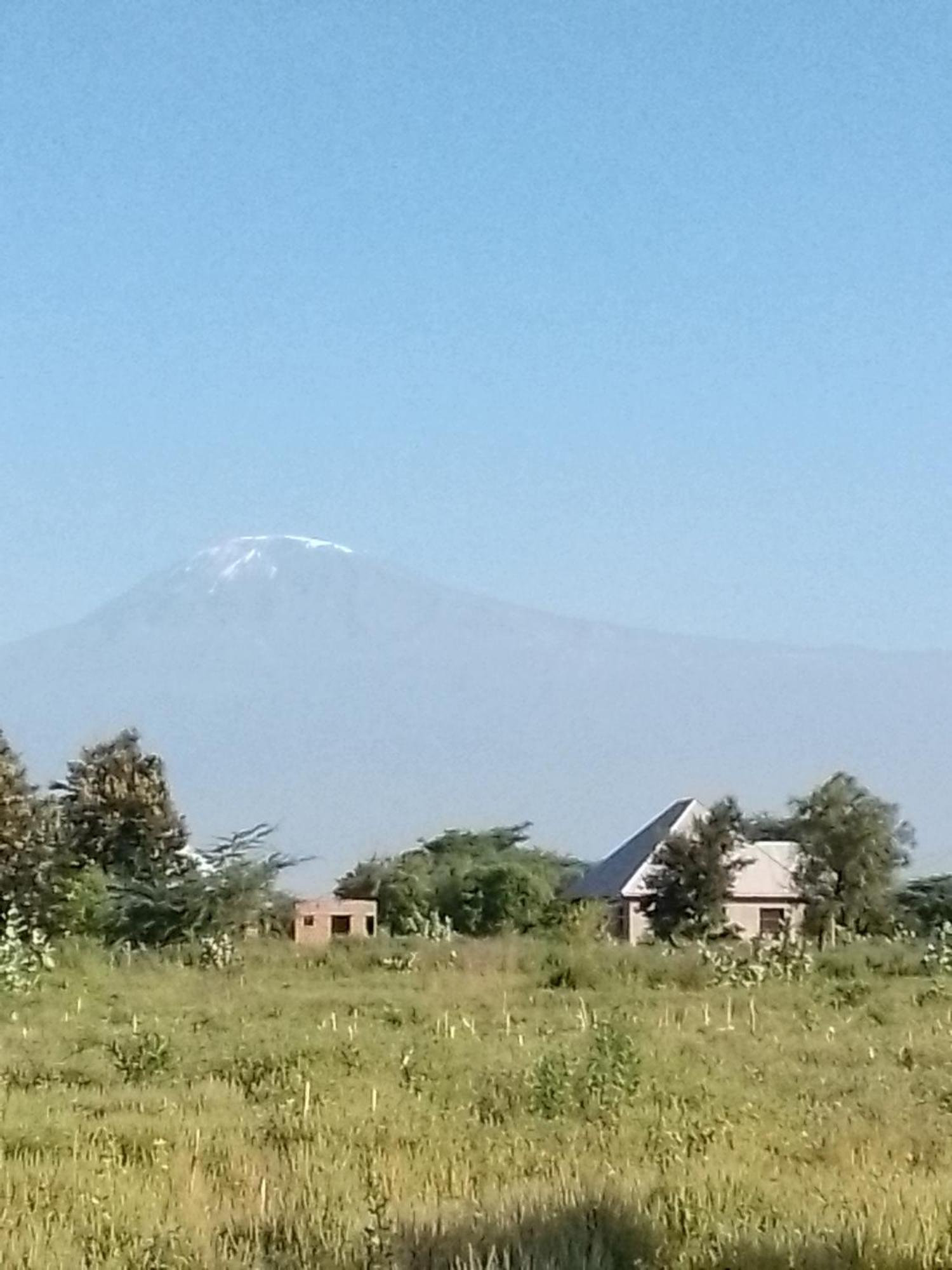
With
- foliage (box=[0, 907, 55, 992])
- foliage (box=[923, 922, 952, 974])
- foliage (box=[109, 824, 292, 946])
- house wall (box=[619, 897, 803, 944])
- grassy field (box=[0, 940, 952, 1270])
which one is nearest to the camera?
grassy field (box=[0, 940, 952, 1270])

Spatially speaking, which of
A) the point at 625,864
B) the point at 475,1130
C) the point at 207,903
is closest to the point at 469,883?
the point at 625,864

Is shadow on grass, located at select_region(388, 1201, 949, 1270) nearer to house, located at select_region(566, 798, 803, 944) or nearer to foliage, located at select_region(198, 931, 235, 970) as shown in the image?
foliage, located at select_region(198, 931, 235, 970)

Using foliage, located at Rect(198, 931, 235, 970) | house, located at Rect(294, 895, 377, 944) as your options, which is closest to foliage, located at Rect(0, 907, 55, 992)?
foliage, located at Rect(198, 931, 235, 970)

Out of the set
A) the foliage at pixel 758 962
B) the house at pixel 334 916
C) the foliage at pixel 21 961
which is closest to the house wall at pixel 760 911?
the house at pixel 334 916

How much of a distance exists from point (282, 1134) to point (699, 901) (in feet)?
88.7

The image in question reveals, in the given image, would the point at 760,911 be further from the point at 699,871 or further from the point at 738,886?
the point at 699,871

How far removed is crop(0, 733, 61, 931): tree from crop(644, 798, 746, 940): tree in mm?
11455

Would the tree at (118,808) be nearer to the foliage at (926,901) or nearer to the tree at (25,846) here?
the tree at (25,846)

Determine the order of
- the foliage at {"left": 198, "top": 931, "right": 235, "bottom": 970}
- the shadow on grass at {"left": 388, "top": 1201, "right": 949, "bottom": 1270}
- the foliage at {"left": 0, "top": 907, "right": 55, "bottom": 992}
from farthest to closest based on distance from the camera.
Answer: the foliage at {"left": 198, "top": 931, "right": 235, "bottom": 970} < the foliage at {"left": 0, "top": 907, "right": 55, "bottom": 992} < the shadow on grass at {"left": 388, "top": 1201, "right": 949, "bottom": 1270}

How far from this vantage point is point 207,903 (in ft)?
101

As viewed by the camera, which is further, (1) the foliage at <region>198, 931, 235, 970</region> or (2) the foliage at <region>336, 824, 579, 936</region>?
(2) the foliage at <region>336, 824, 579, 936</region>

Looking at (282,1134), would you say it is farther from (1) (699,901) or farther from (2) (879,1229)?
(1) (699,901)

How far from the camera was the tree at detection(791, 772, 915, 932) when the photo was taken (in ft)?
126

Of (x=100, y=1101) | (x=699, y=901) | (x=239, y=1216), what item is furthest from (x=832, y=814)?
(x=239, y=1216)
